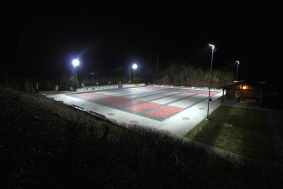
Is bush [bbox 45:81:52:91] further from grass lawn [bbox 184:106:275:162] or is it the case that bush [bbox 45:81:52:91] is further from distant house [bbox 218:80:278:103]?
distant house [bbox 218:80:278:103]

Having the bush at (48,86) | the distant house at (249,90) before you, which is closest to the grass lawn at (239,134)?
the distant house at (249,90)

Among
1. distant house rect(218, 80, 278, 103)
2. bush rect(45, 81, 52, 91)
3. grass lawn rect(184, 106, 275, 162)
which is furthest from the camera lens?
bush rect(45, 81, 52, 91)

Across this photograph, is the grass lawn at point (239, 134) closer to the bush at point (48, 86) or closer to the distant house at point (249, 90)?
the distant house at point (249, 90)

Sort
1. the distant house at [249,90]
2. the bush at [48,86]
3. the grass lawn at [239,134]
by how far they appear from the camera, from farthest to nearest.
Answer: the bush at [48,86]
the distant house at [249,90]
the grass lawn at [239,134]

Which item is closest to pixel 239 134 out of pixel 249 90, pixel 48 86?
pixel 249 90

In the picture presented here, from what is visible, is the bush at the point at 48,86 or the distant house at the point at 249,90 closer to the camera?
the distant house at the point at 249,90

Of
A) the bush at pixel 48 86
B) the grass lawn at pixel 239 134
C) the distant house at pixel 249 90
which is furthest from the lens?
the bush at pixel 48 86

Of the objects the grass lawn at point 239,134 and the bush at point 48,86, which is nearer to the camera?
the grass lawn at point 239,134

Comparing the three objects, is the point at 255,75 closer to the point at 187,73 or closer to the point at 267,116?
the point at 187,73

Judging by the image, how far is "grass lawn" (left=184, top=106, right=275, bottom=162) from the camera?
809 centimetres

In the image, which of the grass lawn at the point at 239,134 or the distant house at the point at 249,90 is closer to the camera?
the grass lawn at the point at 239,134

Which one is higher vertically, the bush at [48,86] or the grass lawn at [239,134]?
the bush at [48,86]

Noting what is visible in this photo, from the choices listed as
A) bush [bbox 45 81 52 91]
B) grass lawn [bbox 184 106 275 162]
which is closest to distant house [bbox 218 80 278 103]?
grass lawn [bbox 184 106 275 162]

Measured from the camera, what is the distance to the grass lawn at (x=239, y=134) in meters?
8.09
